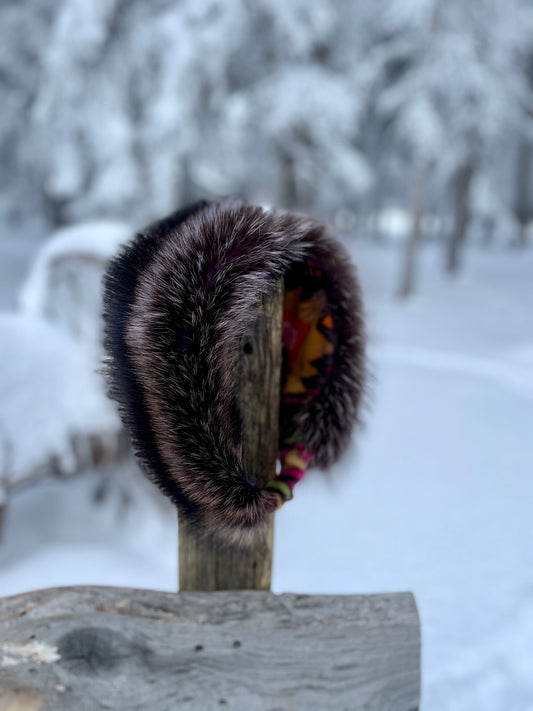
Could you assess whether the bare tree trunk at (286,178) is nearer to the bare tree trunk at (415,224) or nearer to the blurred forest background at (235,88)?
the blurred forest background at (235,88)

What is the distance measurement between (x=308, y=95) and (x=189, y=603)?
9.26m

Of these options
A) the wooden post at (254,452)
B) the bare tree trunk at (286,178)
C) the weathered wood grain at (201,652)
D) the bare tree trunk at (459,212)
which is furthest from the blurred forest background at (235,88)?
the weathered wood grain at (201,652)

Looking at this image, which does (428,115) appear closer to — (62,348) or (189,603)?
(62,348)

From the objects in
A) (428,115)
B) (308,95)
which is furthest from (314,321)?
(428,115)

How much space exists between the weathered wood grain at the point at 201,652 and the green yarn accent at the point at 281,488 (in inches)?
11.5

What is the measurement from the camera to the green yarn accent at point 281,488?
137 cm

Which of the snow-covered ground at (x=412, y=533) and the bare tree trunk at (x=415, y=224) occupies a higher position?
the bare tree trunk at (x=415, y=224)

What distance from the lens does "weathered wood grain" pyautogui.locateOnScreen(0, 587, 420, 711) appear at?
Answer: 129cm

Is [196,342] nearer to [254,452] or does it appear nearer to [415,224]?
[254,452]

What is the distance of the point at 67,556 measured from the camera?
368 centimetres

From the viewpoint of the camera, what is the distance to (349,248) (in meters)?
1.66

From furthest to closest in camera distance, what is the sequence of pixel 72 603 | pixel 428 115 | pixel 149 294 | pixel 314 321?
pixel 428 115
pixel 314 321
pixel 72 603
pixel 149 294

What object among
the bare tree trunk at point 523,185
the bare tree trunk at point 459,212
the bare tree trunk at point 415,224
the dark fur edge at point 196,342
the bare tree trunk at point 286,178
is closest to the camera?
the dark fur edge at point 196,342

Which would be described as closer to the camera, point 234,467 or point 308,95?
point 234,467
